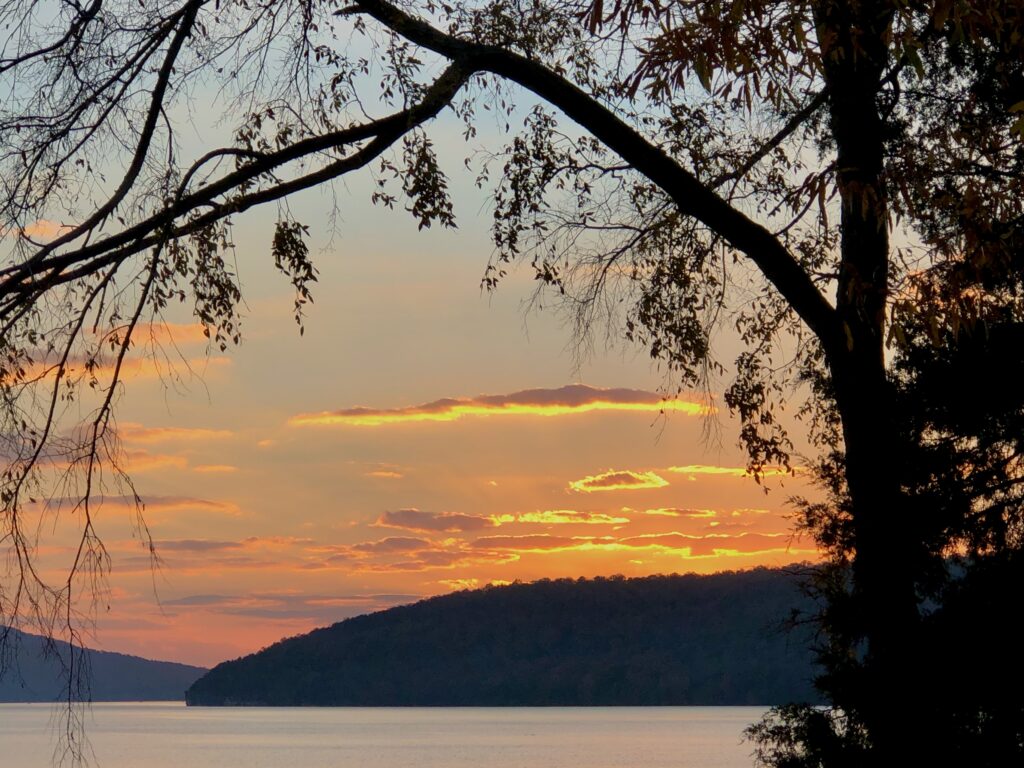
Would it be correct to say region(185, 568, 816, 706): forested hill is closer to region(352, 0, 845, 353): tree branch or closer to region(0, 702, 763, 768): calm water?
region(0, 702, 763, 768): calm water

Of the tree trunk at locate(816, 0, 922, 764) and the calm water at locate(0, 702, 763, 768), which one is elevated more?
the tree trunk at locate(816, 0, 922, 764)

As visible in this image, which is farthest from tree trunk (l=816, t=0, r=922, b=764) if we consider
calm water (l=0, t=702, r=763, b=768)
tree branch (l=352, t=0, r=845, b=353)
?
calm water (l=0, t=702, r=763, b=768)

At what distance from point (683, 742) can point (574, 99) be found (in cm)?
14714

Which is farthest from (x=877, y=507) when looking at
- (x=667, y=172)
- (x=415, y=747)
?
(x=415, y=747)

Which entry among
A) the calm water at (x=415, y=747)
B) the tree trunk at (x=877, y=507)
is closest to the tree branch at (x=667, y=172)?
the tree trunk at (x=877, y=507)

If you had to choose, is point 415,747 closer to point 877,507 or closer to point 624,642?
point 624,642

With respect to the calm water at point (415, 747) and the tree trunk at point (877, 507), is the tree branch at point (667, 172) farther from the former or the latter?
the calm water at point (415, 747)

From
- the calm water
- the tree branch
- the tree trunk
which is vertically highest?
the tree branch

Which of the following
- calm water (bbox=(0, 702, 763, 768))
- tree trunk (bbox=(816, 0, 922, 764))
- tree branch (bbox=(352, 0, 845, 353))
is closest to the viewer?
tree trunk (bbox=(816, 0, 922, 764))

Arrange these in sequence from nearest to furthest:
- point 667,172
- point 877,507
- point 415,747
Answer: point 877,507, point 667,172, point 415,747

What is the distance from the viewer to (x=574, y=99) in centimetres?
1010

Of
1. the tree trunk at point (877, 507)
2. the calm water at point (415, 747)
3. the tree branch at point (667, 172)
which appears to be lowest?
the calm water at point (415, 747)

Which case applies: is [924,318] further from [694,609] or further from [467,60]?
[694,609]

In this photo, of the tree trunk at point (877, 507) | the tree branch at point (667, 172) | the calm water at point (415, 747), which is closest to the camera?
the tree trunk at point (877, 507)
